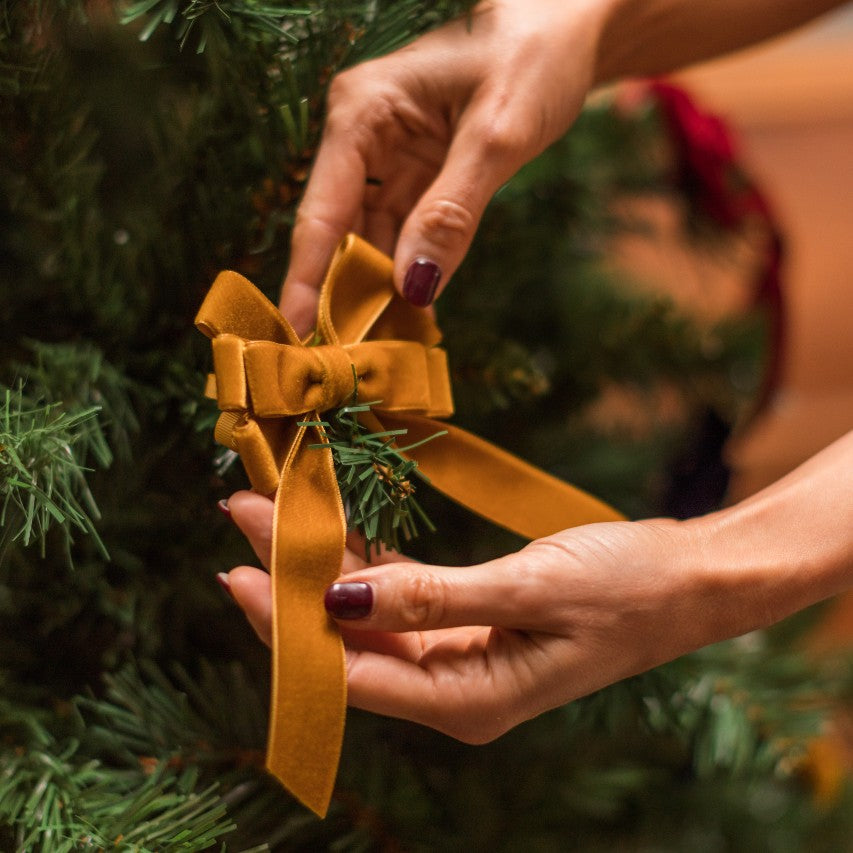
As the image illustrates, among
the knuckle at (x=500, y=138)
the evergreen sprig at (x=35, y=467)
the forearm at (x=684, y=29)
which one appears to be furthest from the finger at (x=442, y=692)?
the forearm at (x=684, y=29)

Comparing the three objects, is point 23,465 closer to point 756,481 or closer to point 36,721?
point 36,721

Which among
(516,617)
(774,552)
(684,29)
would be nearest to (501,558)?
(516,617)

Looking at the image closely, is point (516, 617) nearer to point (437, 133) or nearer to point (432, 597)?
point (432, 597)

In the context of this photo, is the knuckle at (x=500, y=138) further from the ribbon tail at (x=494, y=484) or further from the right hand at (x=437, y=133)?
the ribbon tail at (x=494, y=484)

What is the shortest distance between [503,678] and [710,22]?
43 centimetres

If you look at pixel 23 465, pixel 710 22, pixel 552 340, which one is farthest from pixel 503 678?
pixel 710 22

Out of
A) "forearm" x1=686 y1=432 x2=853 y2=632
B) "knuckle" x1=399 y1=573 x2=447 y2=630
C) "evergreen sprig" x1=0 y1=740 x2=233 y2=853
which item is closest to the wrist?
"forearm" x1=686 y1=432 x2=853 y2=632

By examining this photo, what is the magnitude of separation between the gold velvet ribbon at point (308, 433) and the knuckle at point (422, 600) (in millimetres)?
28

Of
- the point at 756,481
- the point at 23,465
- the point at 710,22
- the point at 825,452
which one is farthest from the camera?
the point at 756,481

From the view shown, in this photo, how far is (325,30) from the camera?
38 cm

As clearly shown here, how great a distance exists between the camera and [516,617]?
323 millimetres

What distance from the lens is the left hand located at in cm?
32

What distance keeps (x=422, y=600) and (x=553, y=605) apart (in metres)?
0.05

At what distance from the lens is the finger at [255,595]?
12.7 inches
